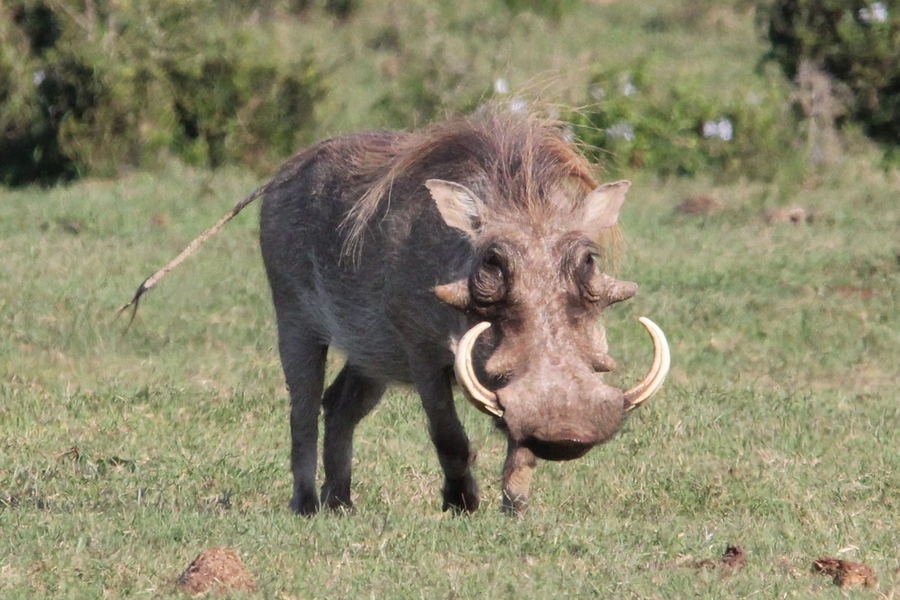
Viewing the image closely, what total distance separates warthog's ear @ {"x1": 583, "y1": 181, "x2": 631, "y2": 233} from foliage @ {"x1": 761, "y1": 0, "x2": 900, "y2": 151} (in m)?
7.07

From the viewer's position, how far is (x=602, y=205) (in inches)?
172

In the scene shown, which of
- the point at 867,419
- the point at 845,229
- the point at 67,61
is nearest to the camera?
the point at 867,419

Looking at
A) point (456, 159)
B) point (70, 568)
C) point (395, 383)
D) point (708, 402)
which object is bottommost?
point (708, 402)

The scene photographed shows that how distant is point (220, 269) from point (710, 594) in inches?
197

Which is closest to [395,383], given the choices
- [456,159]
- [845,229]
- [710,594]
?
[456,159]

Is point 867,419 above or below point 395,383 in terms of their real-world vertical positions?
below

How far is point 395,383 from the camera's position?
16.8 ft

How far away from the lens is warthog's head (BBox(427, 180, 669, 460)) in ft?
12.0

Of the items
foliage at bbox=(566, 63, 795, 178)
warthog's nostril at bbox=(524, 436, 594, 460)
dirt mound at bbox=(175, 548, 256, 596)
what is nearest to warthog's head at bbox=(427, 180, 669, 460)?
warthog's nostril at bbox=(524, 436, 594, 460)

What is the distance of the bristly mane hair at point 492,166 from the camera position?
4.36 m

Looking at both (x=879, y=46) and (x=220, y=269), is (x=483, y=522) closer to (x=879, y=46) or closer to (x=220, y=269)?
(x=220, y=269)

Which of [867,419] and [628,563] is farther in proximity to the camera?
[867,419]

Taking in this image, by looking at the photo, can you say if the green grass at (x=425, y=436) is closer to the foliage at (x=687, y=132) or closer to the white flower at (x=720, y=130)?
the foliage at (x=687, y=132)

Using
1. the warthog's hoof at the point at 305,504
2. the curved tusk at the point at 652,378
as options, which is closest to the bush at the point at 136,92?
the warthog's hoof at the point at 305,504
